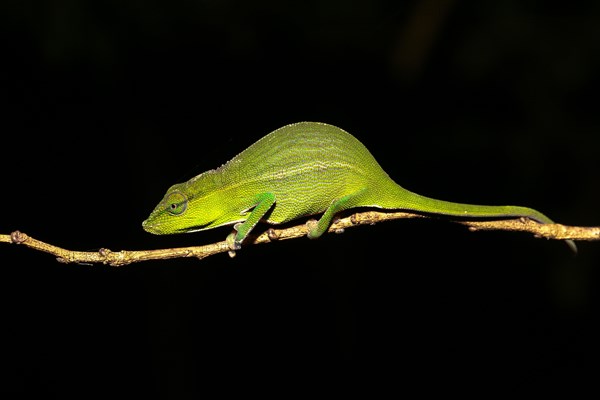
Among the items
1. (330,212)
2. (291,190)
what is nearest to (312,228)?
(330,212)

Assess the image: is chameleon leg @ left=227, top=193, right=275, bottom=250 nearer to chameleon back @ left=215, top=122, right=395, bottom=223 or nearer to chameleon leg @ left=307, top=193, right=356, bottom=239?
chameleon back @ left=215, top=122, right=395, bottom=223

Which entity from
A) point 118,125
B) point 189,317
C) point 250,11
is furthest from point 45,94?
point 189,317

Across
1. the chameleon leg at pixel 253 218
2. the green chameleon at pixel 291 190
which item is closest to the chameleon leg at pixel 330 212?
the green chameleon at pixel 291 190

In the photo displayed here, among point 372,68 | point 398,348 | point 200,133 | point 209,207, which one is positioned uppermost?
point 372,68

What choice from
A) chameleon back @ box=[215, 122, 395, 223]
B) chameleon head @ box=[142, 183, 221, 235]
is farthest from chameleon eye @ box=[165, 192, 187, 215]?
chameleon back @ box=[215, 122, 395, 223]

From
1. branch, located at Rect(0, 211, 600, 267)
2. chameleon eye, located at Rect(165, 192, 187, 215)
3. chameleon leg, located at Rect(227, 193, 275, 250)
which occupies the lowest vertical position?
branch, located at Rect(0, 211, 600, 267)

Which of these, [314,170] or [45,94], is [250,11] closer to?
[45,94]

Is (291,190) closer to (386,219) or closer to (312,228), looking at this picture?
(312,228)

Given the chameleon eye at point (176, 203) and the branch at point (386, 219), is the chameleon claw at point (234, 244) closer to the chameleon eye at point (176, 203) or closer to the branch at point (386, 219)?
the branch at point (386, 219)
